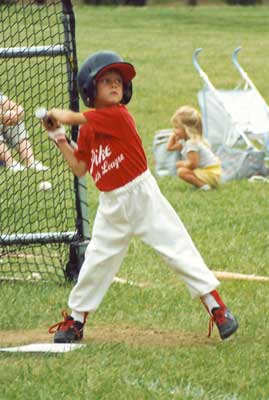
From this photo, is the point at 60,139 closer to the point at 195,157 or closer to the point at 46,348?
the point at 46,348

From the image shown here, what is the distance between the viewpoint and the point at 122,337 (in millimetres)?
6328

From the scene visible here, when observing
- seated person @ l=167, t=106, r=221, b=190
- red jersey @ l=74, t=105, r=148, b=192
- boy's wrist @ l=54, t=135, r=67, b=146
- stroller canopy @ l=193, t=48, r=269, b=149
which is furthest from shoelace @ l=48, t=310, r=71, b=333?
stroller canopy @ l=193, t=48, r=269, b=149

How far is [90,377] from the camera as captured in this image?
216 inches

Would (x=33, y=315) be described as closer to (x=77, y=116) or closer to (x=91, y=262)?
(x=91, y=262)

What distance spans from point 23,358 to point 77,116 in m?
1.21

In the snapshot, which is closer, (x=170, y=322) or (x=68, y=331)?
(x=68, y=331)

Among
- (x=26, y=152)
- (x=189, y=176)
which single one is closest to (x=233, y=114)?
(x=189, y=176)

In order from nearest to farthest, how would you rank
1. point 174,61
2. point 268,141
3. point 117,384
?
1. point 117,384
2. point 268,141
3. point 174,61

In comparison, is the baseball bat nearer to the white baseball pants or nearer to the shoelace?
the white baseball pants

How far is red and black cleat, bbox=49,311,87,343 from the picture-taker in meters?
6.23

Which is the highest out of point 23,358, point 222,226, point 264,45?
point 23,358

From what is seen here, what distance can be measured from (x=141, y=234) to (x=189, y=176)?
18.0 feet

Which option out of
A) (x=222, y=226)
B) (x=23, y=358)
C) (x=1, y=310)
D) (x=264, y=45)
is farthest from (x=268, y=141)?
(x=264, y=45)

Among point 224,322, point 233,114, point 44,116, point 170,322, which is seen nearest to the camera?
point 44,116
